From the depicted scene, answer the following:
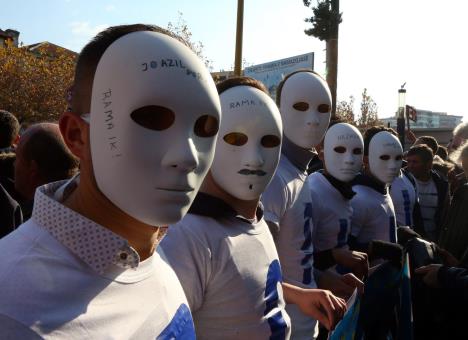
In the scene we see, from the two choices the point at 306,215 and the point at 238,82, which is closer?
the point at 238,82

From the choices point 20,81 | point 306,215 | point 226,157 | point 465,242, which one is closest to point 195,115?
point 226,157

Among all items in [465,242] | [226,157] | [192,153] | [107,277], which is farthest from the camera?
[465,242]

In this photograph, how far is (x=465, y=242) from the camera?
4.14 meters

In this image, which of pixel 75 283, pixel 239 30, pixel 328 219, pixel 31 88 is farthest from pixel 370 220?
pixel 31 88

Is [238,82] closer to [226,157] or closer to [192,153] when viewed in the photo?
[226,157]

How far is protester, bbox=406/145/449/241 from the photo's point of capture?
20.3ft

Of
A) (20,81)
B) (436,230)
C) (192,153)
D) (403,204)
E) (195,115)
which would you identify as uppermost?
(20,81)

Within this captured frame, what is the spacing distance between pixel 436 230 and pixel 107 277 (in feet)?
19.2

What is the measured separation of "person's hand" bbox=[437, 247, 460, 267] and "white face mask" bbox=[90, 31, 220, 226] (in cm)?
352

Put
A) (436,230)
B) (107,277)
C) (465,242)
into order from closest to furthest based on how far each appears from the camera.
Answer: (107,277) → (465,242) → (436,230)

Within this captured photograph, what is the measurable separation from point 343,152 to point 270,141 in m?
2.01

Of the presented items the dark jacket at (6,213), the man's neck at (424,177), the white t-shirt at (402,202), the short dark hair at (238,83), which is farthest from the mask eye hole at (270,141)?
the man's neck at (424,177)

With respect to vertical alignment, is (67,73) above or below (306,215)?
above

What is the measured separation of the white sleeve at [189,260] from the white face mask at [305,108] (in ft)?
5.65
